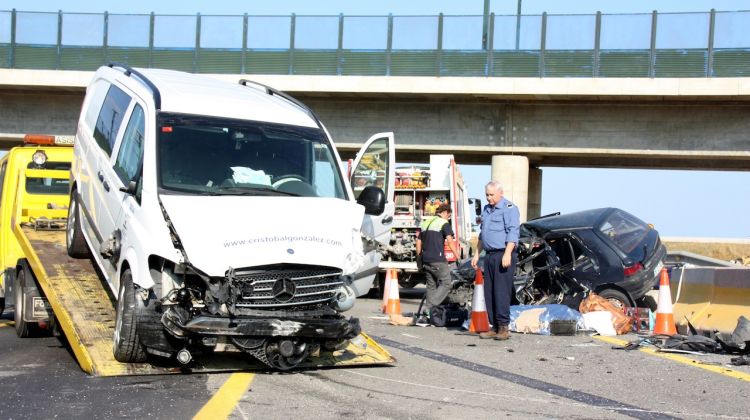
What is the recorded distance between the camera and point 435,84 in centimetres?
2988

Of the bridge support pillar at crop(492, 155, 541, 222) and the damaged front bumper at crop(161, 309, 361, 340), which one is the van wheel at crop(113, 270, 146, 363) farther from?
the bridge support pillar at crop(492, 155, 541, 222)

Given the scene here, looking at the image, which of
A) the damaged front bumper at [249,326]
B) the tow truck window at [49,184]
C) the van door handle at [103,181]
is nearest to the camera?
Result: the damaged front bumper at [249,326]

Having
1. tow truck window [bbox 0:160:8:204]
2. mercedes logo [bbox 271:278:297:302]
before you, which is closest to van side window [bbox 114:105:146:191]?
mercedes logo [bbox 271:278:297:302]

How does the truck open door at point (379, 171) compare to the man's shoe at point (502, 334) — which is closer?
the man's shoe at point (502, 334)

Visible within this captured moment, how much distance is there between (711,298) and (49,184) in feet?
27.9

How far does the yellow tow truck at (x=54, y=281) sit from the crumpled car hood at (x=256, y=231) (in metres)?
1.17

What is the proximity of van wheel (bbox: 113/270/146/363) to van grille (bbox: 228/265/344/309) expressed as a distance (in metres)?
0.96

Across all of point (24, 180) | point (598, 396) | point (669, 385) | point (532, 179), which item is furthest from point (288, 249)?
point (532, 179)

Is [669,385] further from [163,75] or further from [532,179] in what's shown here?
[532,179]

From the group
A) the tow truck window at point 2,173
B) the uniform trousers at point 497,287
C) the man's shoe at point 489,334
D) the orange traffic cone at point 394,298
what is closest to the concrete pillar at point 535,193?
the orange traffic cone at point 394,298

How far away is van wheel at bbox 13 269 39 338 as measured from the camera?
1176cm

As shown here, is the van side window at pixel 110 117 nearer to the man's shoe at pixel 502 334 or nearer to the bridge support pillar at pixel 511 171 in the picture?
the man's shoe at pixel 502 334

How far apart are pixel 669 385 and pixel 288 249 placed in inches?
135

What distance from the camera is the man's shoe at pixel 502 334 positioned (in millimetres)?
12320
